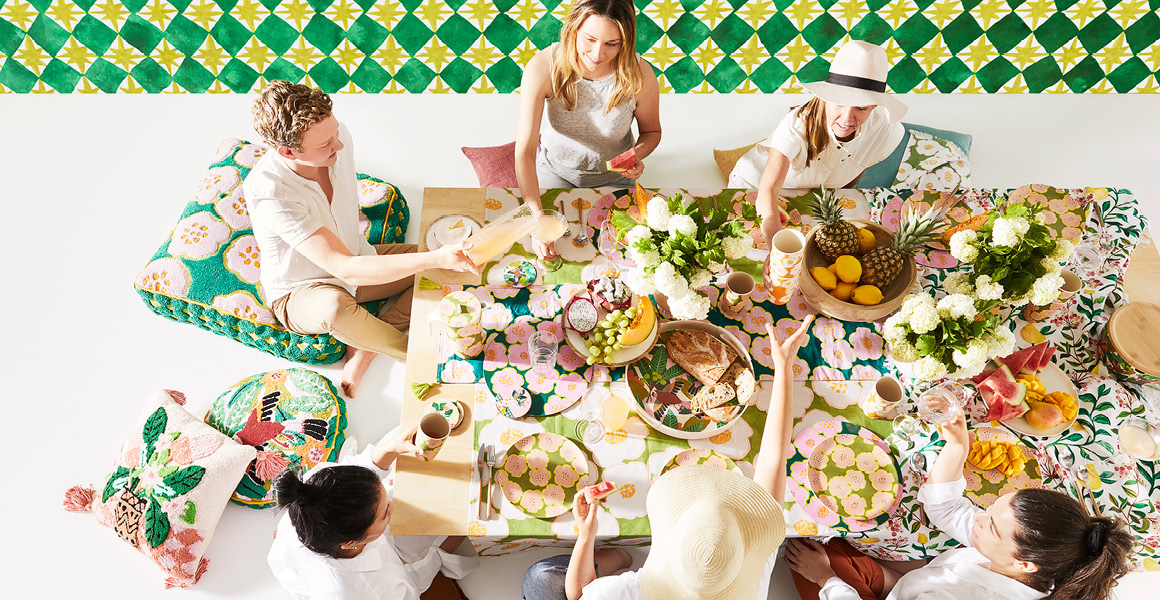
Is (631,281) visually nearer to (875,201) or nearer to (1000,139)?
(875,201)

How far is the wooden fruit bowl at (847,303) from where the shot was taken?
71.4 inches

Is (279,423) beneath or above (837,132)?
beneath

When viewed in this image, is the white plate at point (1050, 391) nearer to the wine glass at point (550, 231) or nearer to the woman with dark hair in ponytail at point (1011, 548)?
the woman with dark hair in ponytail at point (1011, 548)

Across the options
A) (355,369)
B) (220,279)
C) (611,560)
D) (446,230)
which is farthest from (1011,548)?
(220,279)

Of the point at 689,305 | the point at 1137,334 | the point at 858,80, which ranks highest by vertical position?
the point at 858,80

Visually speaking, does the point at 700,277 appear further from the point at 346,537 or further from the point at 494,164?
the point at 494,164

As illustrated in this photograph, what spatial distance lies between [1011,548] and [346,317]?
1.98m

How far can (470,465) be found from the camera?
1.71m

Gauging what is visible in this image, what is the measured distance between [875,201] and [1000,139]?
148cm

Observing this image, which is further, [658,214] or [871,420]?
[871,420]

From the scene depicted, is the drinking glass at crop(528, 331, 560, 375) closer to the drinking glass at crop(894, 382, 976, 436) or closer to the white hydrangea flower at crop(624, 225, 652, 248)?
the white hydrangea flower at crop(624, 225, 652, 248)

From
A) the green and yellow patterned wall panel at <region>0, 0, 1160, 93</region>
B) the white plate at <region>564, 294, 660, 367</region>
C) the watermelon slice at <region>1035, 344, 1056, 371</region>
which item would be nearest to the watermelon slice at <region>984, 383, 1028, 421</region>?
the watermelon slice at <region>1035, 344, 1056, 371</region>

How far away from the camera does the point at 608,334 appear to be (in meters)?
1.73

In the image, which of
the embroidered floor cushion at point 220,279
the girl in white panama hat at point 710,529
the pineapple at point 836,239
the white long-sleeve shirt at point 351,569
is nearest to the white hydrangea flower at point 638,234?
the girl in white panama hat at point 710,529
